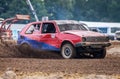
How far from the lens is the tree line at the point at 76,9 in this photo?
66738mm

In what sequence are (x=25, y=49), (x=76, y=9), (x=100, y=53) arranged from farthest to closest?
1. (x=76, y=9)
2. (x=25, y=49)
3. (x=100, y=53)

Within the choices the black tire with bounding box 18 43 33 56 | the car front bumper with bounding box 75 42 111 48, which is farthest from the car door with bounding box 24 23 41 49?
the car front bumper with bounding box 75 42 111 48

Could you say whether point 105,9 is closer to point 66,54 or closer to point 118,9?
point 118,9

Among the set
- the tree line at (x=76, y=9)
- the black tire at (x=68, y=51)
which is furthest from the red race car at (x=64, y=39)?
the tree line at (x=76, y=9)

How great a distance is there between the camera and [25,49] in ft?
59.5

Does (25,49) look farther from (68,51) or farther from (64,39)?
(68,51)

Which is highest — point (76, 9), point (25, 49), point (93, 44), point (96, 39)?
point (76, 9)

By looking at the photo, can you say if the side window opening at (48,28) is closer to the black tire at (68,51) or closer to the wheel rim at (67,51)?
the black tire at (68,51)

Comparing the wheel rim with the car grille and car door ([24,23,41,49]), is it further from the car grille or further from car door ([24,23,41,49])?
car door ([24,23,41,49])

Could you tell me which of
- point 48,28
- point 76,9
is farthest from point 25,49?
point 76,9

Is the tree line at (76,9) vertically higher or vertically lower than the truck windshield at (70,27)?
higher

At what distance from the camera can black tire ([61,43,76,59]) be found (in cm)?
1650

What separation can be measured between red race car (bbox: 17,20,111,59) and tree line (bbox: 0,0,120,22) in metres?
45.4

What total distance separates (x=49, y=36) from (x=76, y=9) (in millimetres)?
62461
